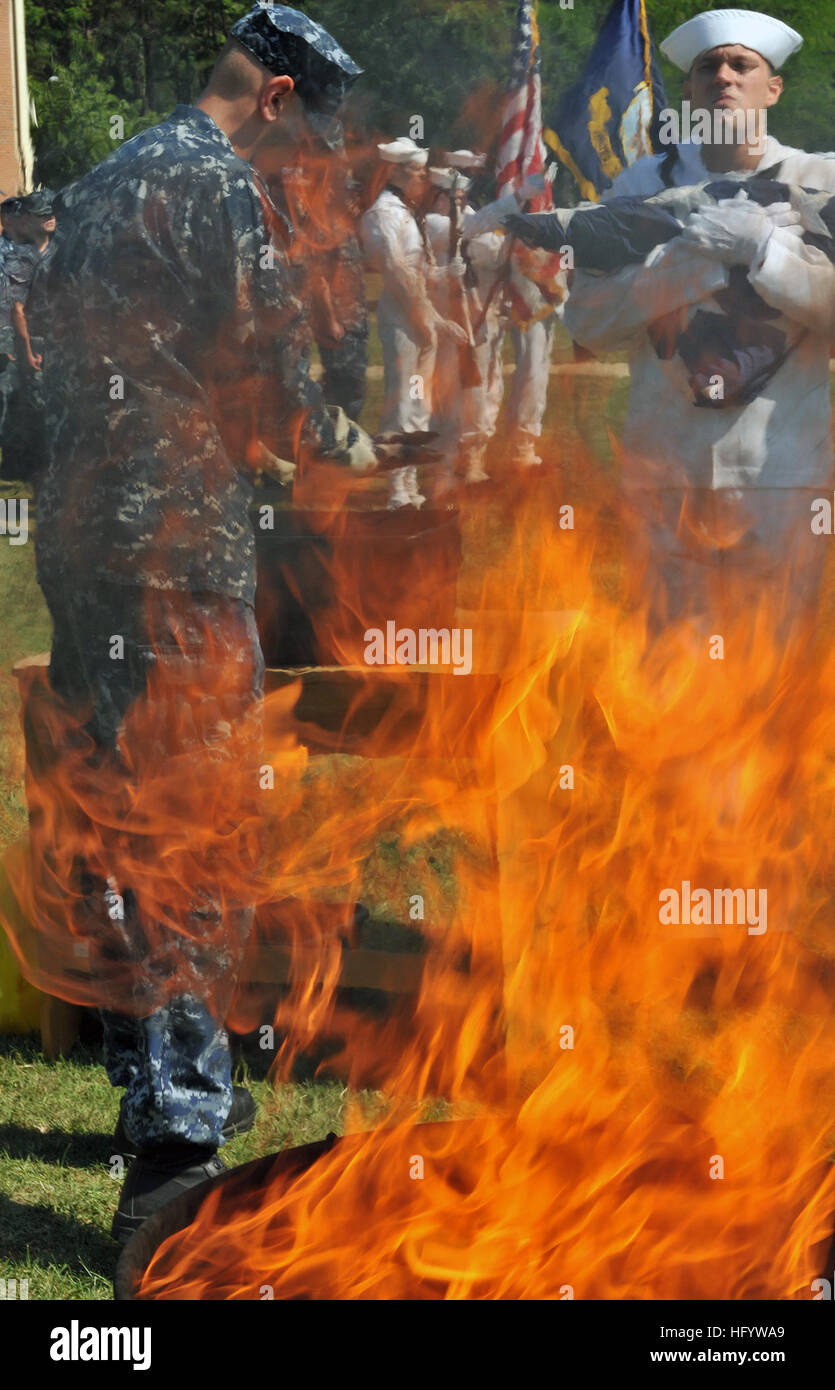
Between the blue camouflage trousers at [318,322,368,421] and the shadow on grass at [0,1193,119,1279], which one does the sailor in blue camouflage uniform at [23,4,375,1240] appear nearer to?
the shadow on grass at [0,1193,119,1279]

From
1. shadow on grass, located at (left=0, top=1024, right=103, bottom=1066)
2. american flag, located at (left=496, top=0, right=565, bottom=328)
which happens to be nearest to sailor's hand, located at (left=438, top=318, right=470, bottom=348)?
american flag, located at (left=496, top=0, right=565, bottom=328)

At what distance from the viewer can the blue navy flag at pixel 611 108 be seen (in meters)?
10.5

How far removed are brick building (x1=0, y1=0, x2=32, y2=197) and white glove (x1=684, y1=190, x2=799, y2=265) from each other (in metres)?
23.6

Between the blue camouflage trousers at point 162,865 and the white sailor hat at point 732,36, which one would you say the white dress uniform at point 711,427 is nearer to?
the white sailor hat at point 732,36

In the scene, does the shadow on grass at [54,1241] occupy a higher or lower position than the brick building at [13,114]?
lower

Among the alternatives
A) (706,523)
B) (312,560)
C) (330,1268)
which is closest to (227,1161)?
(330,1268)

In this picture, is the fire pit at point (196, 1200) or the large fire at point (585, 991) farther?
the large fire at point (585, 991)

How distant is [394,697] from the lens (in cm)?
380

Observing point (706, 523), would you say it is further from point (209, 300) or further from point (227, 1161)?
point (227, 1161)

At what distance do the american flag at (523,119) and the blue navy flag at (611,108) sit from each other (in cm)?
19

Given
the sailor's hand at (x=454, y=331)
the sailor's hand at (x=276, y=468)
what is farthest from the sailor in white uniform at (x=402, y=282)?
the sailor's hand at (x=276, y=468)

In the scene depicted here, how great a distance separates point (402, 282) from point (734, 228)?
603cm
